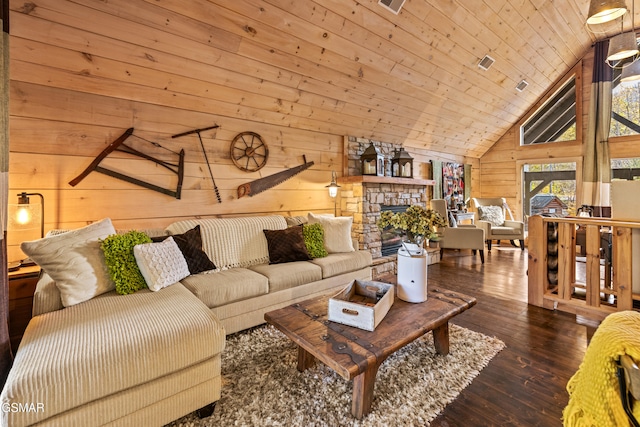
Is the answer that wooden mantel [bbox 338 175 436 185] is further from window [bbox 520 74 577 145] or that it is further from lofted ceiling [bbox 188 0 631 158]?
window [bbox 520 74 577 145]

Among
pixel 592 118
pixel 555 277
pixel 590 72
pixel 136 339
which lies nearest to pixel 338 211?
pixel 555 277

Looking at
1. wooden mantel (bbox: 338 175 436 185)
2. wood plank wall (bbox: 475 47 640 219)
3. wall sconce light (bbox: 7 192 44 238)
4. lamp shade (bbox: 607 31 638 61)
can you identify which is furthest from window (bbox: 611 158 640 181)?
wall sconce light (bbox: 7 192 44 238)

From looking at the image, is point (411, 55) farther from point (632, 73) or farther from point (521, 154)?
point (521, 154)

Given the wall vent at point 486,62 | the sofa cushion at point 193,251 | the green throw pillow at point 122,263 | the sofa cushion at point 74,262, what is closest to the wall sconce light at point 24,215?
the sofa cushion at point 74,262

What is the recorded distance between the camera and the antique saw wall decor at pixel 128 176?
8.39ft

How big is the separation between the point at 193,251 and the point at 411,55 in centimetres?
328

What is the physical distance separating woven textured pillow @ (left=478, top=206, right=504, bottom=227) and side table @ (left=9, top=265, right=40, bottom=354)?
20.9 feet

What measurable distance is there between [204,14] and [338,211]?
2.88 meters

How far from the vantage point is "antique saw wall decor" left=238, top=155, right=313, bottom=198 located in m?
3.45

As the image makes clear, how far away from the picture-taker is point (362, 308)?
1.60 m

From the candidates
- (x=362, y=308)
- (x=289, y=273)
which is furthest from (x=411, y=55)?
(x=362, y=308)

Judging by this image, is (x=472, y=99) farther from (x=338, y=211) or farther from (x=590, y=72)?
(x=338, y=211)

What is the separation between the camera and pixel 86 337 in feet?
4.53

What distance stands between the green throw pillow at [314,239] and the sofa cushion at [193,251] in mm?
1009
